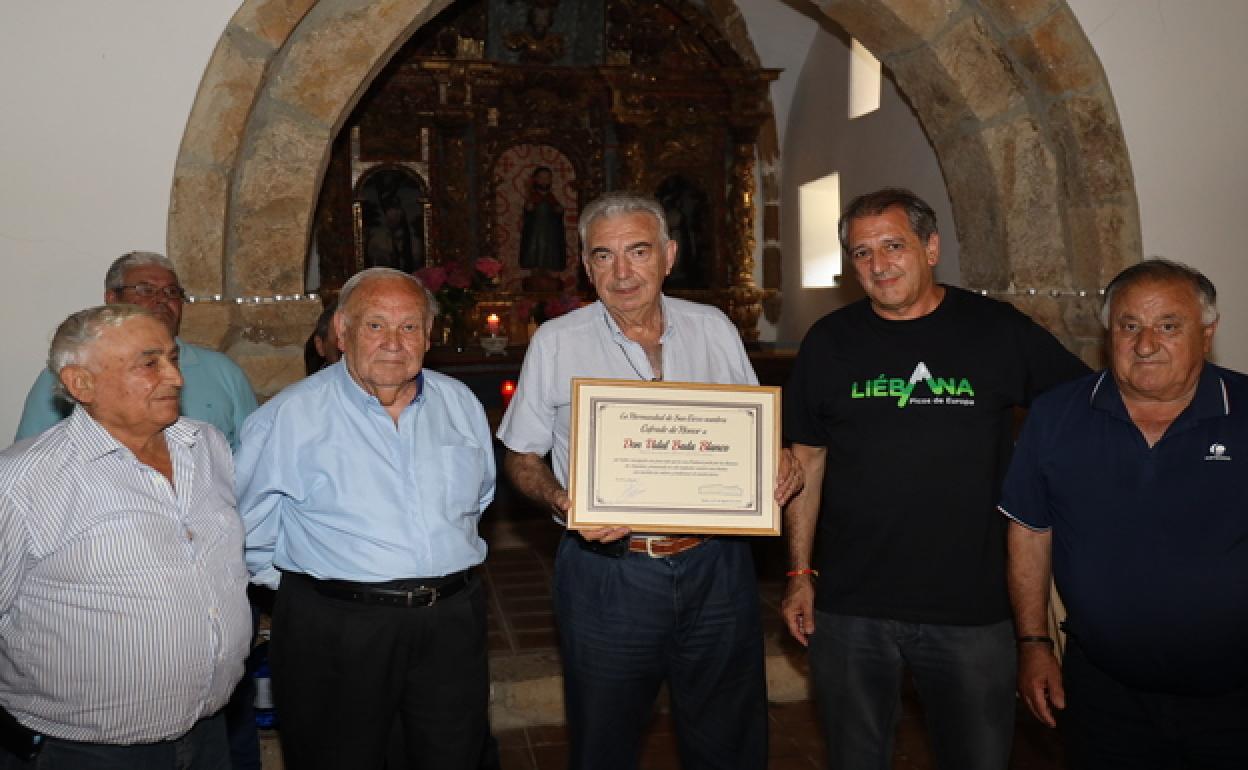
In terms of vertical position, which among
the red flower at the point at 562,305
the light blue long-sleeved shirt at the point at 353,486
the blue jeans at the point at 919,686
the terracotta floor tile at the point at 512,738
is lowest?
the terracotta floor tile at the point at 512,738

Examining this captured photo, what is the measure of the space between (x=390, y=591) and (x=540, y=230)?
757cm

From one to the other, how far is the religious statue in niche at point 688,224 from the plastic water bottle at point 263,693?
680cm

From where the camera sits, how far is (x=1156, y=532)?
2189 millimetres

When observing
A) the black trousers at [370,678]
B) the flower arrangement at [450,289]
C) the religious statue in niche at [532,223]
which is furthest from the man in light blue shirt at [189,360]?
the religious statue in niche at [532,223]

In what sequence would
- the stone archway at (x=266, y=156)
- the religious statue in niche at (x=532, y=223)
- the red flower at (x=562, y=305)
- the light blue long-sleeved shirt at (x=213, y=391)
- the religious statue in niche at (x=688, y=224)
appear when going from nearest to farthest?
the light blue long-sleeved shirt at (x=213, y=391) < the stone archway at (x=266, y=156) < the red flower at (x=562, y=305) < the religious statue in niche at (x=532, y=223) < the religious statue in niche at (x=688, y=224)

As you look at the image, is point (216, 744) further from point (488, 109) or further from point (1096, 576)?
point (488, 109)

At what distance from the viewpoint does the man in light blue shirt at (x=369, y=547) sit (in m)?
2.42

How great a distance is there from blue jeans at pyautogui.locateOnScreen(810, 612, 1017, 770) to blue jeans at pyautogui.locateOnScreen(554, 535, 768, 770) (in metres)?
0.19

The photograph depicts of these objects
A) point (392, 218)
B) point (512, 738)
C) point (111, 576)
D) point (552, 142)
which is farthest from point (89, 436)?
point (552, 142)

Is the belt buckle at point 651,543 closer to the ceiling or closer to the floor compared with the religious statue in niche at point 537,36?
closer to the floor

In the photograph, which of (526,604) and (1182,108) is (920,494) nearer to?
(1182,108)

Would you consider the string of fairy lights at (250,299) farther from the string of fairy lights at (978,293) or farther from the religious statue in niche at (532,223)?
the religious statue in niche at (532,223)

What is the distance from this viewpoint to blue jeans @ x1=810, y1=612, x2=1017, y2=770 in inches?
97.6

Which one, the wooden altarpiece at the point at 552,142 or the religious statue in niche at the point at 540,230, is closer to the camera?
the wooden altarpiece at the point at 552,142
